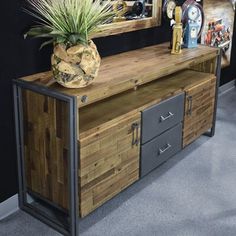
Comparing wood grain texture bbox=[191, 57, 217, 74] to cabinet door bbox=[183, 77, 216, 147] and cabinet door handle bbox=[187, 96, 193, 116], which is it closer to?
cabinet door bbox=[183, 77, 216, 147]

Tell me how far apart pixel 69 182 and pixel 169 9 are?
1.74 metres

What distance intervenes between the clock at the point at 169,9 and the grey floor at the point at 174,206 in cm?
108

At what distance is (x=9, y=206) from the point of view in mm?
2252

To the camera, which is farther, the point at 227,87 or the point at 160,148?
the point at 227,87

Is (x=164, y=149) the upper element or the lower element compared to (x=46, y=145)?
lower

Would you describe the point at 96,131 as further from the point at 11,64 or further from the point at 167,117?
the point at 167,117

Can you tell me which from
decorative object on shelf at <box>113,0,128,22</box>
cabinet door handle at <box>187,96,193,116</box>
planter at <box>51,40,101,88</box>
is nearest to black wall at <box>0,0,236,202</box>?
planter at <box>51,40,101,88</box>

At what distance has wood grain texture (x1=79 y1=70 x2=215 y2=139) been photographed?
208 centimetres

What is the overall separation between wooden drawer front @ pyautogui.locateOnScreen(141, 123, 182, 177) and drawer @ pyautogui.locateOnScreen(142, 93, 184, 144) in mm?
46

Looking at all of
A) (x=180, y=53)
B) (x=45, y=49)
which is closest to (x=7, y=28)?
(x=45, y=49)

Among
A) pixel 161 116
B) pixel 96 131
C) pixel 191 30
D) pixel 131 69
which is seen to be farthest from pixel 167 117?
pixel 191 30

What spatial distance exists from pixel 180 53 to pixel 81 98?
1.21 meters

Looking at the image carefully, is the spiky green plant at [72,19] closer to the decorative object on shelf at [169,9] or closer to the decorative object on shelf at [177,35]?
the decorative object on shelf at [177,35]

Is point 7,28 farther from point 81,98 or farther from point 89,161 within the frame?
point 89,161
